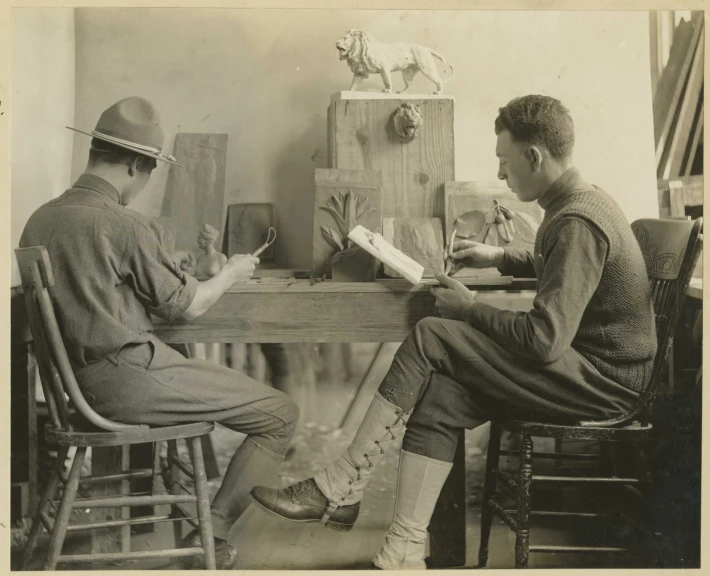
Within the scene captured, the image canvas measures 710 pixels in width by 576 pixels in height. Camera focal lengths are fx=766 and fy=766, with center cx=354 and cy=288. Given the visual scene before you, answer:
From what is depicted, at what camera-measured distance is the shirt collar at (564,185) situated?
7.82 feet

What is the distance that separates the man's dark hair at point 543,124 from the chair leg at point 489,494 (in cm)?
97

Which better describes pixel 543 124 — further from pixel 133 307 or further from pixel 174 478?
pixel 174 478

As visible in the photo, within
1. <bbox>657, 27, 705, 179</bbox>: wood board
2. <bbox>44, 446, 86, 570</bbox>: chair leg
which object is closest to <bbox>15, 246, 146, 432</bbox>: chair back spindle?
<bbox>44, 446, 86, 570</bbox>: chair leg

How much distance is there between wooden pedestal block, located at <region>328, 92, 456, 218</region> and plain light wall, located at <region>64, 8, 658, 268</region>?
0.13 meters

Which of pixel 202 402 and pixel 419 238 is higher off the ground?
pixel 419 238

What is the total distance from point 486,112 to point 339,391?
4.38 ft

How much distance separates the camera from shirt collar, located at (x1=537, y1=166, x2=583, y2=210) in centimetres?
238

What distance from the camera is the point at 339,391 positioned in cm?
335

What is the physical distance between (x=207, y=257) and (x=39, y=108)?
79 cm

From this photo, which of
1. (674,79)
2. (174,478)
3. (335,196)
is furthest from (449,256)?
(174,478)

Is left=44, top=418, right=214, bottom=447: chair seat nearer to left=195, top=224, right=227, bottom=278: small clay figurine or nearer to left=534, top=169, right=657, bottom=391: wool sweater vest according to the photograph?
left=195, top=224, right=227, bottom=278: small clay figurine

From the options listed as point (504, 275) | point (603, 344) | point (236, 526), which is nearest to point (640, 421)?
point (603, 344)

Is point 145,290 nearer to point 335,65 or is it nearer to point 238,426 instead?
point 238,426

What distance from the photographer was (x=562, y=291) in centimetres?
219
